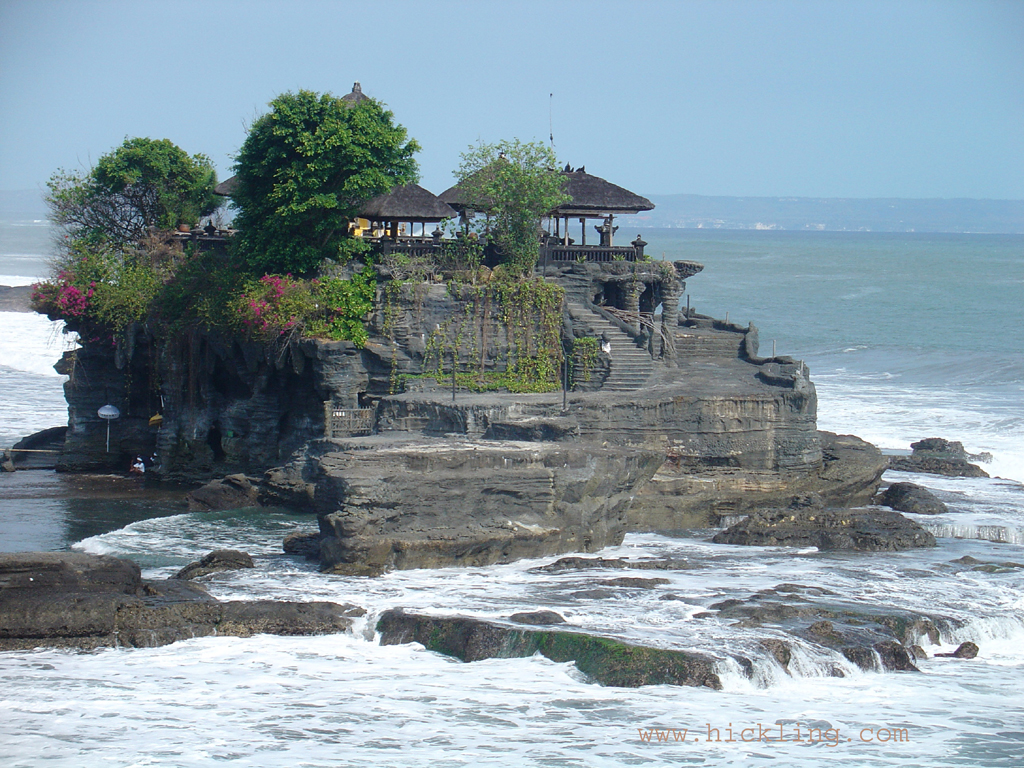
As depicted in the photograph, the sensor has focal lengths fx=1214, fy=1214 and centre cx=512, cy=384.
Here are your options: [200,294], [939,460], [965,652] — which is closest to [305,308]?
[200,294]

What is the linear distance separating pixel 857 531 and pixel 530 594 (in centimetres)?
930

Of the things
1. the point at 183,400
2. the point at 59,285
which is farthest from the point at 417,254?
the point at 59,285

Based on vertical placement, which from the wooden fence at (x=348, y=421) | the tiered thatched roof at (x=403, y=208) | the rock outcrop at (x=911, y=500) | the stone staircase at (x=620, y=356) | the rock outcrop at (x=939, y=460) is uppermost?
the tiered thatched roof at (x=403, y=208)

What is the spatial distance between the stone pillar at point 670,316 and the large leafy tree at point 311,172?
8095 millimetres

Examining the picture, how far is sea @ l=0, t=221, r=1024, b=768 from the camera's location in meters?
16.4

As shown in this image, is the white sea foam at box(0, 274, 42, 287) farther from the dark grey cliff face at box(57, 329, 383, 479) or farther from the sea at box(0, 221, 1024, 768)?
the sea at box(0, 221, 1024, 768)

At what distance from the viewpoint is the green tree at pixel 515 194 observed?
33906 mm

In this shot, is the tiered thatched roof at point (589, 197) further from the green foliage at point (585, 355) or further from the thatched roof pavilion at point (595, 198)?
the green foliage at point (585, 355)

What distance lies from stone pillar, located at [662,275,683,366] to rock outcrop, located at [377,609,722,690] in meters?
16.1

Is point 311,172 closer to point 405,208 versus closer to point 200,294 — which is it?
point 405,208

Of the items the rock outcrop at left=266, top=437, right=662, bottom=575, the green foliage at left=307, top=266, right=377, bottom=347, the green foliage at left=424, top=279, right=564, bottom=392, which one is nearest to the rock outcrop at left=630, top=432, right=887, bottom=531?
the rock outcrop at left=266, top=437, right=662, bottom=575

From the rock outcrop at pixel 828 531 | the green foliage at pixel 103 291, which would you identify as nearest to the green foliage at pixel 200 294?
the green foliage at pixel 103 291

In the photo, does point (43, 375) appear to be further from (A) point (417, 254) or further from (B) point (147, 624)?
(B) point (147, 624)

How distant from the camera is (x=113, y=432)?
123ft
